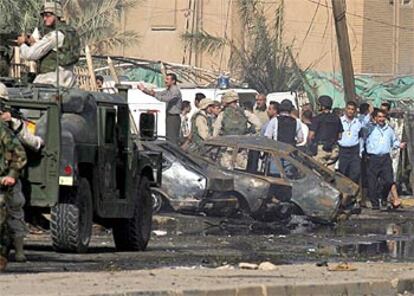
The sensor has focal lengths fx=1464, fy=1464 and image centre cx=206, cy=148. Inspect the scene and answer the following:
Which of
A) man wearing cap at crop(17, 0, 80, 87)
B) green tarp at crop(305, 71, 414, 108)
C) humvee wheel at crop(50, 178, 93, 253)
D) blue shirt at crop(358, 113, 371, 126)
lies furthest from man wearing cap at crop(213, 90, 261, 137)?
green tarp at crop(305, 71, 414, 108)


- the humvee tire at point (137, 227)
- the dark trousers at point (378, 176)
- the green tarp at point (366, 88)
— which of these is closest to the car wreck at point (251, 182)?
the dark trousers at point (378, 176)

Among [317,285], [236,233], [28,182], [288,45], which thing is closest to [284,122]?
[236,233]

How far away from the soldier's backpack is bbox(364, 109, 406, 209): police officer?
2.78m

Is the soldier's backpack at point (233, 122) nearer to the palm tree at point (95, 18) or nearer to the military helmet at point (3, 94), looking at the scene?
the palm tree at point (95, 18)

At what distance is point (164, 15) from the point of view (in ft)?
149

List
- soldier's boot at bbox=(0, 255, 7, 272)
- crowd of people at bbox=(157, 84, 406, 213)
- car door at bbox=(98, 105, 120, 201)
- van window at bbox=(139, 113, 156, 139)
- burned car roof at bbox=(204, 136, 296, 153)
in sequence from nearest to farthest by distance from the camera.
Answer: soldier's boot at bbox=(0, 255, 7, 272) → car door at bbox=(98, 105, 120, 201) → van window at bbox=(139, 113, 156, 139) → burned car roof at bbox=(204, 136, 296, 153) → crowd of people at bbox=(157, 84, 406, 213)

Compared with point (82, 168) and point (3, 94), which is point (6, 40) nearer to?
point (82, 168)

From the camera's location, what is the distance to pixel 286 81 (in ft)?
130

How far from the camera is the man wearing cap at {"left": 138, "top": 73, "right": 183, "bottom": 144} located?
1056 inches

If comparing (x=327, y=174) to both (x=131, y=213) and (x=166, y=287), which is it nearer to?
Result: (x=131, y=213)

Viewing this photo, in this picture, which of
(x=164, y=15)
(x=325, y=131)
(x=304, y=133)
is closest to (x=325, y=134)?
(x=325, y=131)

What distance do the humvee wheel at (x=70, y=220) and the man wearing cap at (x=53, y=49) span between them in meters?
1.28

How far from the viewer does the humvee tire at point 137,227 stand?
1706 centimetres

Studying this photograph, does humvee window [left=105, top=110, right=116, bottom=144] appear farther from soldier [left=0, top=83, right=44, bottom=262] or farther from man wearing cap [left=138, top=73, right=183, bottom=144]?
man wearing cap [left=138, top=73, right=183, bottom=144]
